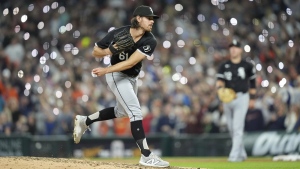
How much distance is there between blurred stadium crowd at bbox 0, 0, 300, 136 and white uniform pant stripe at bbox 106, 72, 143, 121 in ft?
19.0

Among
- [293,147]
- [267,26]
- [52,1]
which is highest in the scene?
[52,1]

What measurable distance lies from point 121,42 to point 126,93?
72 cm

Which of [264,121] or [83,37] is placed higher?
[83,37]

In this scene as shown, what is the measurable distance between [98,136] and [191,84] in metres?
3.09

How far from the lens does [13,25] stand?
19.8m

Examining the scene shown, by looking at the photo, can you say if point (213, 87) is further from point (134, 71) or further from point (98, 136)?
point (134, 71)

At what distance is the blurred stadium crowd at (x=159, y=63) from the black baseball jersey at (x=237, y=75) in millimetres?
1936

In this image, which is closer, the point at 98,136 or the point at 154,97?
the point at 98,136

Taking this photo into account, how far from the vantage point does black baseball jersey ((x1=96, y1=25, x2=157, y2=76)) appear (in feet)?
28.7

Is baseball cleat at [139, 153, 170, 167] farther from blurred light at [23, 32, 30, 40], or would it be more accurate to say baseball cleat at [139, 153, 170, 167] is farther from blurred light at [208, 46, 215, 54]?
blurred light at [23, 32, 30, 40]

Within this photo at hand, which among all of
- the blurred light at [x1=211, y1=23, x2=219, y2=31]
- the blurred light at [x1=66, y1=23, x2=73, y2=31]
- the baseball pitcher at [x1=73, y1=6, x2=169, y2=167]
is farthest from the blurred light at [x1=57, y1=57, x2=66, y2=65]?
the baseball pitcher at [x1=73, y1=6, x2=169, y2=167]

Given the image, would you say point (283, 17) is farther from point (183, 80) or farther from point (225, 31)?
point (183, 80)

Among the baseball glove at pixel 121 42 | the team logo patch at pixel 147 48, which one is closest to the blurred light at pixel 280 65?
the team logo patch at pixel 147 48

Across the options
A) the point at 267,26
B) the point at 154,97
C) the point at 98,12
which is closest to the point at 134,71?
the point at 154,97
